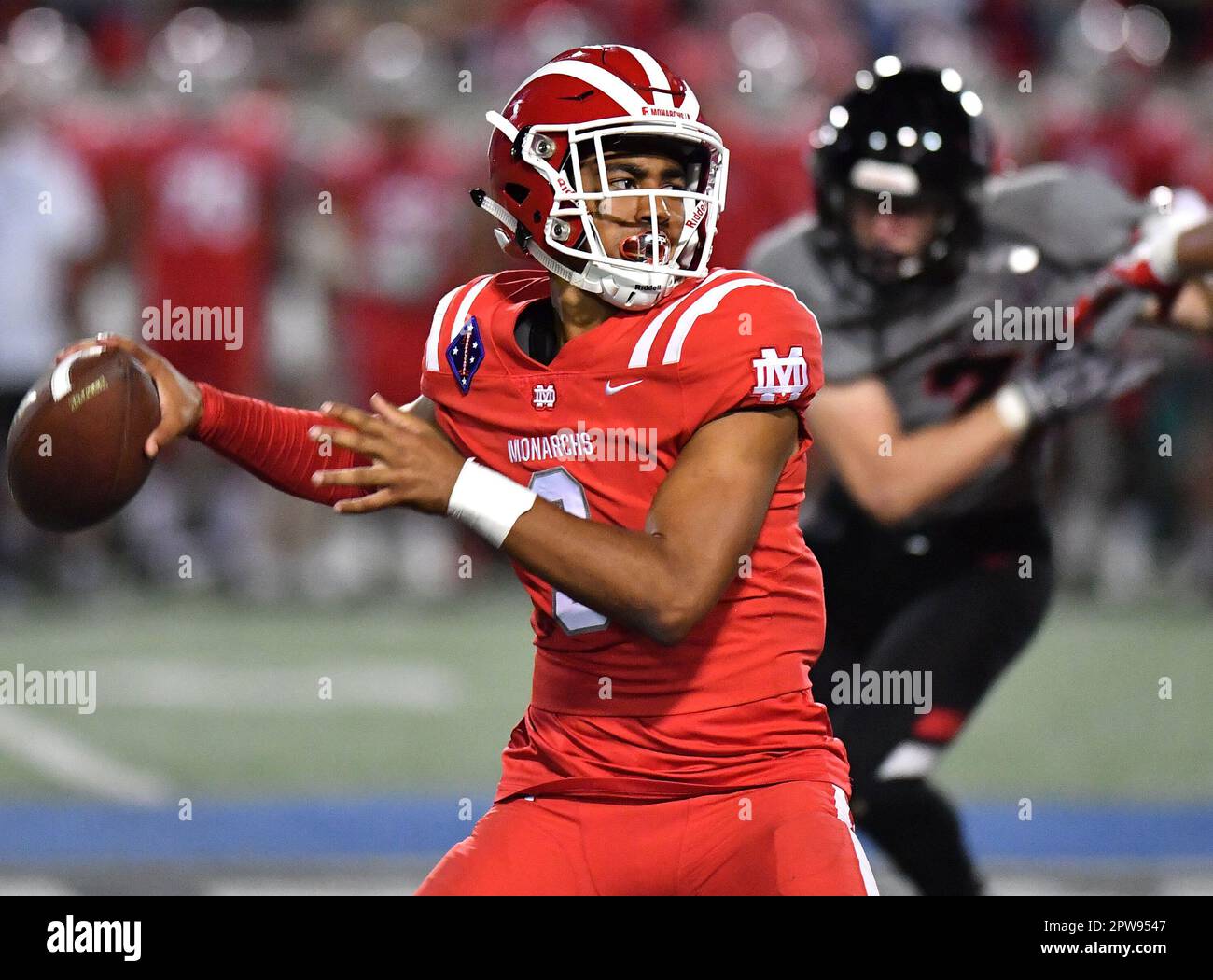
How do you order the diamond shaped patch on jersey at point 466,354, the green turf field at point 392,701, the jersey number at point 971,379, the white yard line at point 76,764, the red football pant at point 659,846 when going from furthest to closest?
the green turf field at point 392,701
the white yard line at point 76,764
the jersey number at point 971,379
the diamond shaped patch on jersey at point 466,354
the red football pant at point 659,846

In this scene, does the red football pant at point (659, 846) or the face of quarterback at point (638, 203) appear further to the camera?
the face of quarterback at point (638, 203)

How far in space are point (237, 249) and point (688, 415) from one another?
6.33 metres

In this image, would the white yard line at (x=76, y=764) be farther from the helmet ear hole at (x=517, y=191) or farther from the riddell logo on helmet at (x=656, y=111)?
the riddell logo on helmet at (x=656, y=111)

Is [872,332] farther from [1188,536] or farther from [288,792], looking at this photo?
[1188,536]

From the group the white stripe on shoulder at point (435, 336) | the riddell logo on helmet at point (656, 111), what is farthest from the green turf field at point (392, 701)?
the riddell logo on helmet at point (656, 111)

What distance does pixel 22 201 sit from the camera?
27.7ft

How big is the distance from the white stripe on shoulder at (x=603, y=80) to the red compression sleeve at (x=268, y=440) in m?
0.62

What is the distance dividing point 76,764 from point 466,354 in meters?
3.72

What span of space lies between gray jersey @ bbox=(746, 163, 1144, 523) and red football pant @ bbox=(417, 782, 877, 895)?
129cm

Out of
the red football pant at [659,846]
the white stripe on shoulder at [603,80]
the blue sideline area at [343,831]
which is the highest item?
the white stripe on shoulder at [603,80]

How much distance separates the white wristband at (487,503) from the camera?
247cm

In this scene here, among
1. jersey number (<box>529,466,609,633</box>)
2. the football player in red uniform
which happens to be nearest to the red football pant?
the football player in red uniform

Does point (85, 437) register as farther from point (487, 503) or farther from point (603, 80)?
point (603, 80)
